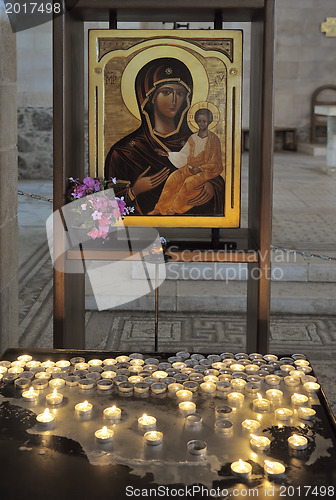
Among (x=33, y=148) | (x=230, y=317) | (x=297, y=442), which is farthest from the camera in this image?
(x=33, y=148)

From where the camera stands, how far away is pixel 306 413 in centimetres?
167

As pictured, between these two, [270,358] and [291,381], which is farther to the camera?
[270,358]

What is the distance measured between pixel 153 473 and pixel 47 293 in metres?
3.46

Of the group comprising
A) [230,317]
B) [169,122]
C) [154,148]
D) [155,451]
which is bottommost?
[230,317]

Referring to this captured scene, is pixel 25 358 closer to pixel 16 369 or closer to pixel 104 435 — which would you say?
pixel 16 369

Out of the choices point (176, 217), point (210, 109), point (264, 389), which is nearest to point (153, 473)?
point (264, 389)

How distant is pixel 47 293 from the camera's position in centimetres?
477

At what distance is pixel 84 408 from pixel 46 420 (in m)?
0.11

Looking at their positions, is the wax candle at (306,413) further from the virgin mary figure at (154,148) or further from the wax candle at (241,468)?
the virgin mary figure at (154,148)

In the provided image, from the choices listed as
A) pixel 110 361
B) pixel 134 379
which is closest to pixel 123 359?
pixel 110 361

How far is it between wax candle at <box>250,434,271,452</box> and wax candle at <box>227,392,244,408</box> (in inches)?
8.3

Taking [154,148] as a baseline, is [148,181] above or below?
below

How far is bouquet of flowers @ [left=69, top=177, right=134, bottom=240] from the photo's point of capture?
8.35 feet

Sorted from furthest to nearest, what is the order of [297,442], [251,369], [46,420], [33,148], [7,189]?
[33,148]
[7,189]
[251,369]
[46,420]
[297,442]
